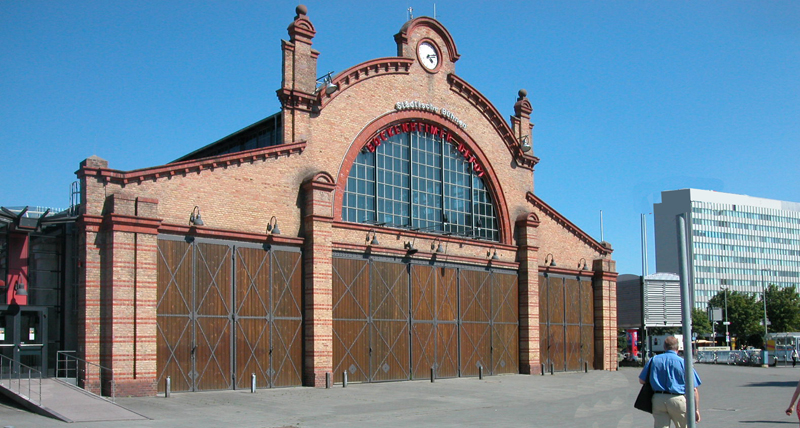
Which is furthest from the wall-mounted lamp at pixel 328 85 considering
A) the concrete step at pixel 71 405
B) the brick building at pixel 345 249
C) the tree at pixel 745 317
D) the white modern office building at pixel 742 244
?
the white modern office building at pixel 742 244

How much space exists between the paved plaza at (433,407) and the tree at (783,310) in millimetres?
A: 72920

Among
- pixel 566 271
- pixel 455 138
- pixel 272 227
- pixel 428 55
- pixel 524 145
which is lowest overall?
pixel 566 271

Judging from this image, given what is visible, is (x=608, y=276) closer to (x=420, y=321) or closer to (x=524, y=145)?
(x=524, y=145)

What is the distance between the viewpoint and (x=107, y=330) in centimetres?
2261

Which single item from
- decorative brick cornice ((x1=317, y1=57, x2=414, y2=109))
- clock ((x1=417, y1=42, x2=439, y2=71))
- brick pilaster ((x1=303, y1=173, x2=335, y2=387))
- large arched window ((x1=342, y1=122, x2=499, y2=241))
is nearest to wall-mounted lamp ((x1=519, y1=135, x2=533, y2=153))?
large arched window ((x1=342, y1=122, x2=499, y2=241))

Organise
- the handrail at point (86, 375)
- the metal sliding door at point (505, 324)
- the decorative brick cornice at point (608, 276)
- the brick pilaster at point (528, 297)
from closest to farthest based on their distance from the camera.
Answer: the handrail at point (86, 375)
the metal sliding door at point (505, 324)
the brick pilaster at point (528, 297)
the decorative brick cornice at point (608, 276)

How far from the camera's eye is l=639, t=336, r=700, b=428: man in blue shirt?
1107 centimetres

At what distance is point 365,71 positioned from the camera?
31.4 m

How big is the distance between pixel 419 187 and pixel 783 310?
264 feet

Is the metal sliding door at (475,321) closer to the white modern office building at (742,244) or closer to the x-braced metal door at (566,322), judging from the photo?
the x-braced metal door at (566,322)

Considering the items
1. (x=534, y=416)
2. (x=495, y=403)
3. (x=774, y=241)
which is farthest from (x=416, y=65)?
(x=774, y=241)

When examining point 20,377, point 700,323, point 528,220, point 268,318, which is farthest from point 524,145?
point 700,323

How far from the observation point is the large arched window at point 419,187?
31.2 m

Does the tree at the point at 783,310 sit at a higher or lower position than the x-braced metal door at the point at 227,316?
lower
